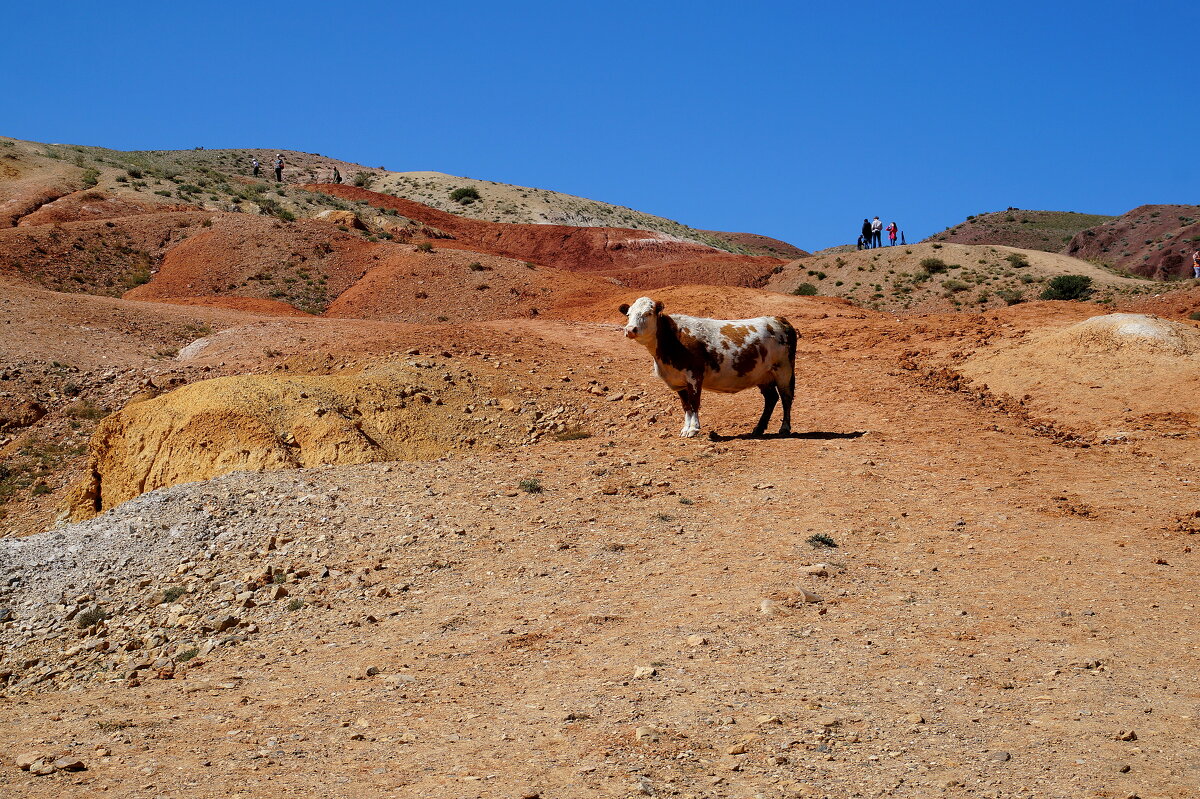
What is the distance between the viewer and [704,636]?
9094 mm

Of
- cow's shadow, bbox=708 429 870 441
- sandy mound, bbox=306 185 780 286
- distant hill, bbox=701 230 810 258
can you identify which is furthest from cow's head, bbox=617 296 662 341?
distant hill, bbox=701 230 810 258

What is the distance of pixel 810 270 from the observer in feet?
163

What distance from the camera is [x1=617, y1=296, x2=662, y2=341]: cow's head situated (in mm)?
15836

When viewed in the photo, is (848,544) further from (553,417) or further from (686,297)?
(686,297)

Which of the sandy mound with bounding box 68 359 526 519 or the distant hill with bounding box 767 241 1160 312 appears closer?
the sandy mound with bounding box 68 359 526 519

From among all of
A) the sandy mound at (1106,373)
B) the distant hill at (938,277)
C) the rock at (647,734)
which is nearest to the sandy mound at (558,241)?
the distant hill at (938,277)

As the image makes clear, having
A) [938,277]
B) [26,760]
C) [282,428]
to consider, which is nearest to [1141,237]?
[938,277]

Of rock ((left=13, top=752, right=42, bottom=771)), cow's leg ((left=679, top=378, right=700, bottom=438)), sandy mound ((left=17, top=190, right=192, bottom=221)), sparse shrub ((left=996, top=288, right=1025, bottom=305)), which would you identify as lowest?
rock ((left=13, top=752, right=42, bottom=771))

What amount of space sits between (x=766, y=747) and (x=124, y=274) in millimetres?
36764

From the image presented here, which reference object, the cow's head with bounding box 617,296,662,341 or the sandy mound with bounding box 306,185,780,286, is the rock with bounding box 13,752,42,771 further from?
the sandy mound with bounding box 306,185,780,286

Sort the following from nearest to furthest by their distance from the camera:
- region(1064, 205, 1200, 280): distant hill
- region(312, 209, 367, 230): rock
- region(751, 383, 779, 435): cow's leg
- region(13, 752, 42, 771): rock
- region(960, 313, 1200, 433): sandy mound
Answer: region(13, 752, 42, 771): rock
region(751, 383, 779, 435): cow's leg
region(960, 313, 1200, 433): sandy mound
region(312, 209, 367, 230): rock
region(1064, 205, 1200, 280): distant hill

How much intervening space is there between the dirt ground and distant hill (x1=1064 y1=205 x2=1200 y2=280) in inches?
2335

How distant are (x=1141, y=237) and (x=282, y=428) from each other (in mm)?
83546

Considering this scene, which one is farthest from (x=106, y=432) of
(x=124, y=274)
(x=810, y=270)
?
(x=810, y=270)
